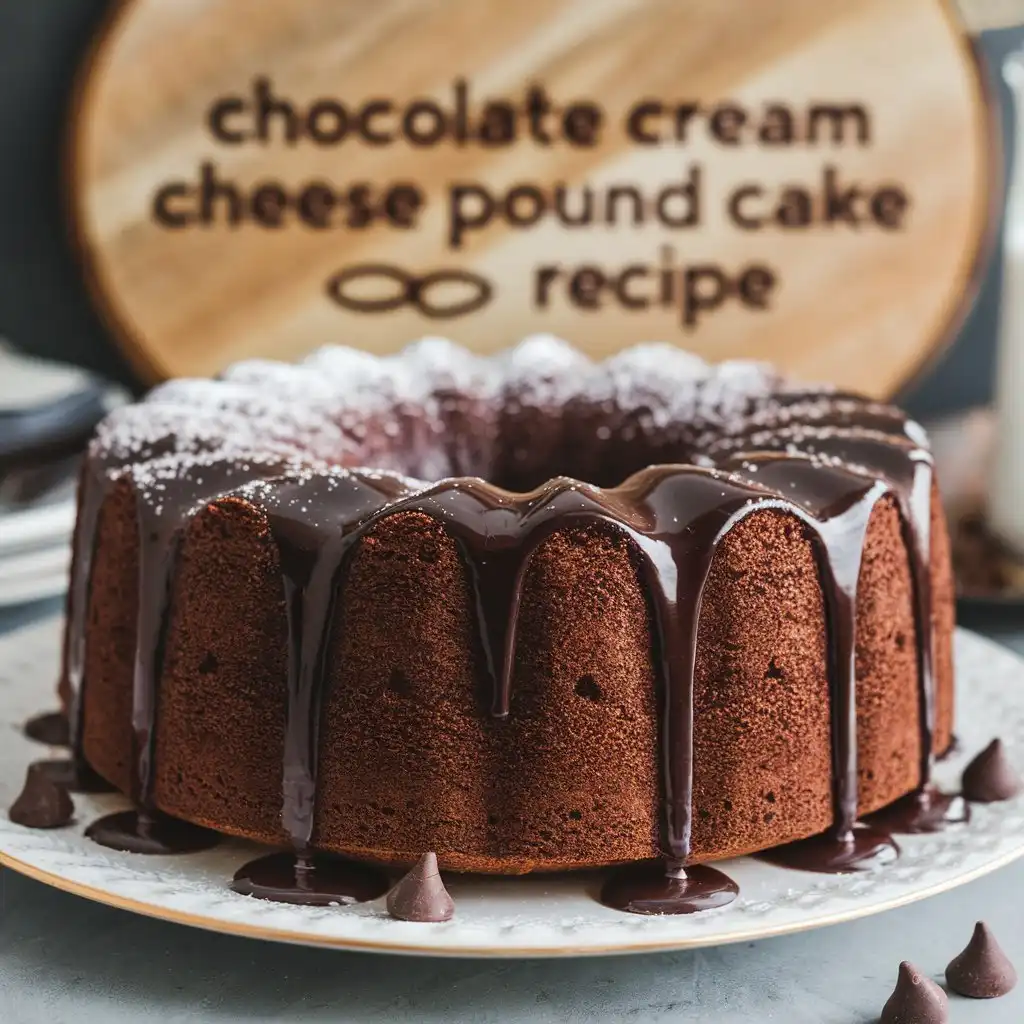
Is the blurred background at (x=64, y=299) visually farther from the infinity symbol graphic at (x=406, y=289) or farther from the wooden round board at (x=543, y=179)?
the infinity symbol graphic at (x=406, y=289)

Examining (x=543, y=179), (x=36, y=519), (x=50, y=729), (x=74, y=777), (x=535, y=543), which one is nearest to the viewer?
(x=535, y=543)

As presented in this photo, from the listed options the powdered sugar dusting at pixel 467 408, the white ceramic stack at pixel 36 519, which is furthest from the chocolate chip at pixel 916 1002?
the white ceramic stack at pixel 36 519

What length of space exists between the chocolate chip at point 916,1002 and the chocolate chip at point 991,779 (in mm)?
374

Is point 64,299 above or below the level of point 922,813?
above

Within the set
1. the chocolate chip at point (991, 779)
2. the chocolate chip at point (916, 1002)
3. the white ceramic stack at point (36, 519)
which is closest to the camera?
the chocolate chip at point (916, 1002)

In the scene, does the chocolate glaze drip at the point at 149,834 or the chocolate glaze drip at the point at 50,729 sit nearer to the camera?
the chocolate glaze drip at the point at 149,834

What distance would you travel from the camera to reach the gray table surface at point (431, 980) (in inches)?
46.2

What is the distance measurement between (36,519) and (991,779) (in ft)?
4.42

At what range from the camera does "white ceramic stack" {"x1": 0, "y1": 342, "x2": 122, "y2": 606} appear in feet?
6.90

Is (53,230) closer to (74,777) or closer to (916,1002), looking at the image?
(74,777)

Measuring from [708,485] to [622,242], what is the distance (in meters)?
1.33

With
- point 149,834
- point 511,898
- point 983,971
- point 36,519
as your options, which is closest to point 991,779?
point 983,971

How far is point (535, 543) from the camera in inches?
49.9

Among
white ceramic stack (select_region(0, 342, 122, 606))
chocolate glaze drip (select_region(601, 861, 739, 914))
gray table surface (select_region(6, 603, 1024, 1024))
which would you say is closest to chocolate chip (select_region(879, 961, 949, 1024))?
gray table surface (select_region(6, 603, 1024, 1024))
